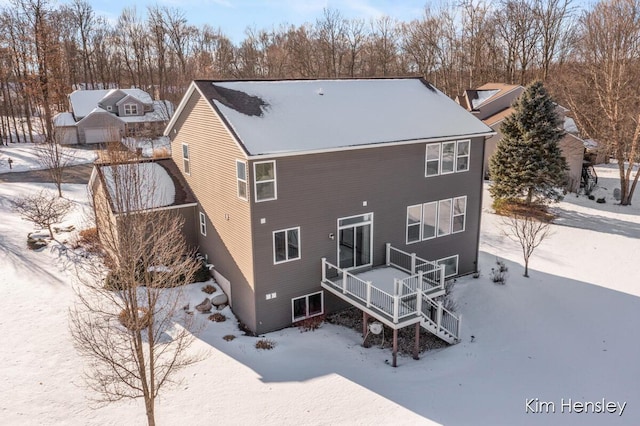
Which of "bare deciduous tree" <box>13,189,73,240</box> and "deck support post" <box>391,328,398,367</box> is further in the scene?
"bare deciduous tree" <box>13,189,73,240</box>

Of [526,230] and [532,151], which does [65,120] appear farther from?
[526,230]

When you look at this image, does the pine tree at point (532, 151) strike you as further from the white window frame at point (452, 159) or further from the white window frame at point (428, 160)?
the white window frame at point (428, 160)

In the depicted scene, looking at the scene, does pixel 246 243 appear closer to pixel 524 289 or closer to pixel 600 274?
pixel 524 289

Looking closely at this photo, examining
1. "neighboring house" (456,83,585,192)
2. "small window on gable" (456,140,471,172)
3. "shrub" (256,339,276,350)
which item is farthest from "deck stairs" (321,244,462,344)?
"neighboring house" (456,83,585,192)

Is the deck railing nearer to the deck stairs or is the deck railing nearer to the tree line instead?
the deck stairs

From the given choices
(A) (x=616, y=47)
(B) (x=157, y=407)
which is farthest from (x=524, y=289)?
(A) (x=616, y=47)
